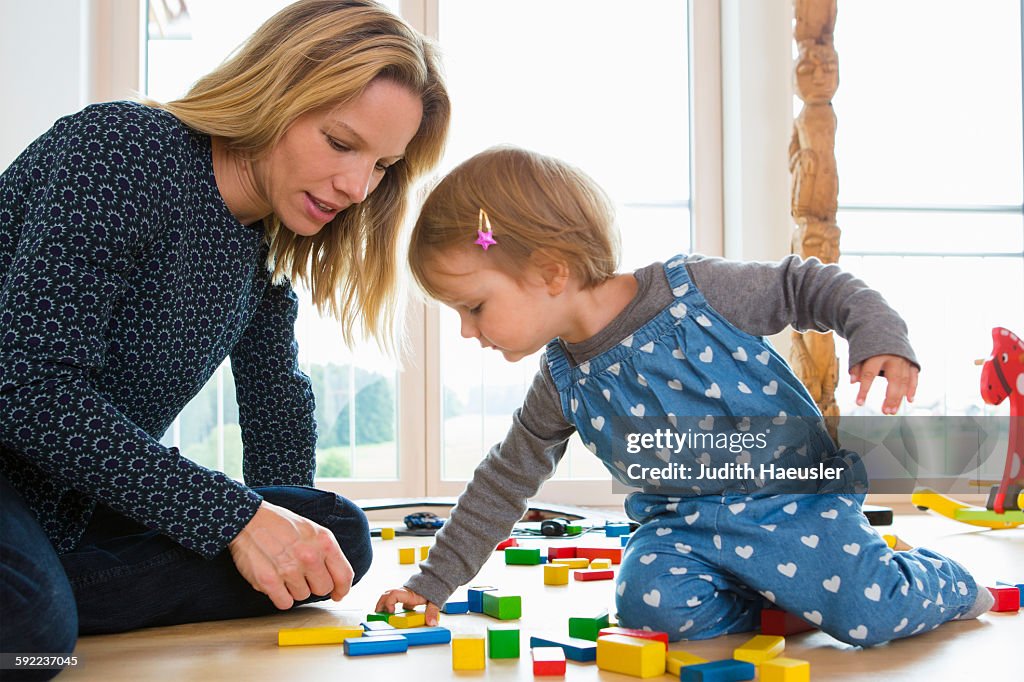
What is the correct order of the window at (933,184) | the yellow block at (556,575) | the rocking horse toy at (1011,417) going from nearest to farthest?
1. the yellow block at (556,575)
2. the rocking horse toy at (1011,417)
3. the window at (933,184)

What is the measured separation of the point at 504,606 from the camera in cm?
117

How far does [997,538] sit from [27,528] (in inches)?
68.4

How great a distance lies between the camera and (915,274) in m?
2.73

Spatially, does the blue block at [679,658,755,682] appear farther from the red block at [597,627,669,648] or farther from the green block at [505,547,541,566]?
the green block at [505,547,541,566]

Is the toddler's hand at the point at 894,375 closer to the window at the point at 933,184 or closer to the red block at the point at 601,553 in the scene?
the red block at the point at 601,553

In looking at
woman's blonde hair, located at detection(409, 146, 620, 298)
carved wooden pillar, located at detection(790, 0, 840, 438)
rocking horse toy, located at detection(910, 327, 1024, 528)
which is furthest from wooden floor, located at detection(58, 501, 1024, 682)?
carved wooden pillar, located at detection(790, 0, 840, 438)

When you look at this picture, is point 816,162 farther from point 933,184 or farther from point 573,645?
point 573,645

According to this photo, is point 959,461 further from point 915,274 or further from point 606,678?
point 606,678

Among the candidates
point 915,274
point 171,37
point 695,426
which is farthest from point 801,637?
point 171,37

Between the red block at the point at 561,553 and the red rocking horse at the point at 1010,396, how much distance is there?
988 millimetres

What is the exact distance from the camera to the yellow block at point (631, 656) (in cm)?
89

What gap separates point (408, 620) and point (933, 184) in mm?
2231

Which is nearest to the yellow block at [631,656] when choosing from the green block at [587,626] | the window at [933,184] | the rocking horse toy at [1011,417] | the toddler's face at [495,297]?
the green block at [587,626]

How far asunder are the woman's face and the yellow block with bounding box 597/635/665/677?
1.97 ft
